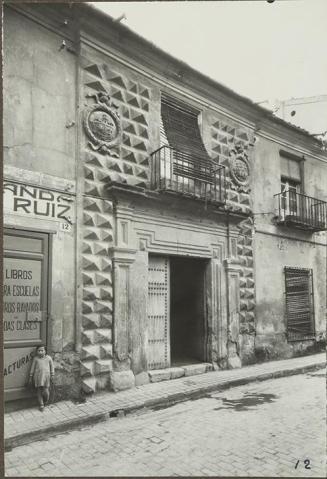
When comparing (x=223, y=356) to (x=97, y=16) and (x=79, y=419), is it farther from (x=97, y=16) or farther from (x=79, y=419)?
(x=97, y=16)

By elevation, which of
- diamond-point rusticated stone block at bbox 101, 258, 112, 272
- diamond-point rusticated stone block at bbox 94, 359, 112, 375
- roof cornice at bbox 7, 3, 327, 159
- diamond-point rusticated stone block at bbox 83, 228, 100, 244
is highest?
roof cornice at bbox 7, 3, 327, 159

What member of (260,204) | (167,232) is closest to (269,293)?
(260,204)

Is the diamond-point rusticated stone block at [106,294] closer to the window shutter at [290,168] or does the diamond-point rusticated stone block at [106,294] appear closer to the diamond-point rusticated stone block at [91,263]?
the diamond-point rusticated stone block at [91,263]

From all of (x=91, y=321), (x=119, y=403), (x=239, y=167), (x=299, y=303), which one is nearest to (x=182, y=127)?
(x=239, y=167)

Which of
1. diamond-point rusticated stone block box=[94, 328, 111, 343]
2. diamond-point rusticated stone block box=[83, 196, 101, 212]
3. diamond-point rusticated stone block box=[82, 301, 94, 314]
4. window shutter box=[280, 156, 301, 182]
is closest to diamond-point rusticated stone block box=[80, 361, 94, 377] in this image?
diamond-point rusticated stone block box=[94, 328, 111, 343]

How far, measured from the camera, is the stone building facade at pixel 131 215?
21.1 ft

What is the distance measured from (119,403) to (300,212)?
8.72m

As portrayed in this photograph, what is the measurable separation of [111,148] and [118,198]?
3.44 feet

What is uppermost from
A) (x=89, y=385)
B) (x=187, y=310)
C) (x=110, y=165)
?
(x=110, y=165)

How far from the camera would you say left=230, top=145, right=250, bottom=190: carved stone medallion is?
10.4 meters

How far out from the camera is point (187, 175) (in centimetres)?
916

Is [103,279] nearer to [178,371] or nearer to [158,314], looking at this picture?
[158,314]

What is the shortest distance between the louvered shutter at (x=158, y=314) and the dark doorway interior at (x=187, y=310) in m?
0.86

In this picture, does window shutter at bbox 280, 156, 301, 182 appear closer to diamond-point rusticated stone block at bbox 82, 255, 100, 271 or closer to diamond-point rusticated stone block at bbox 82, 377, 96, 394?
diamond-point rusticated stone block at bbox 82, 255, 100, 271
